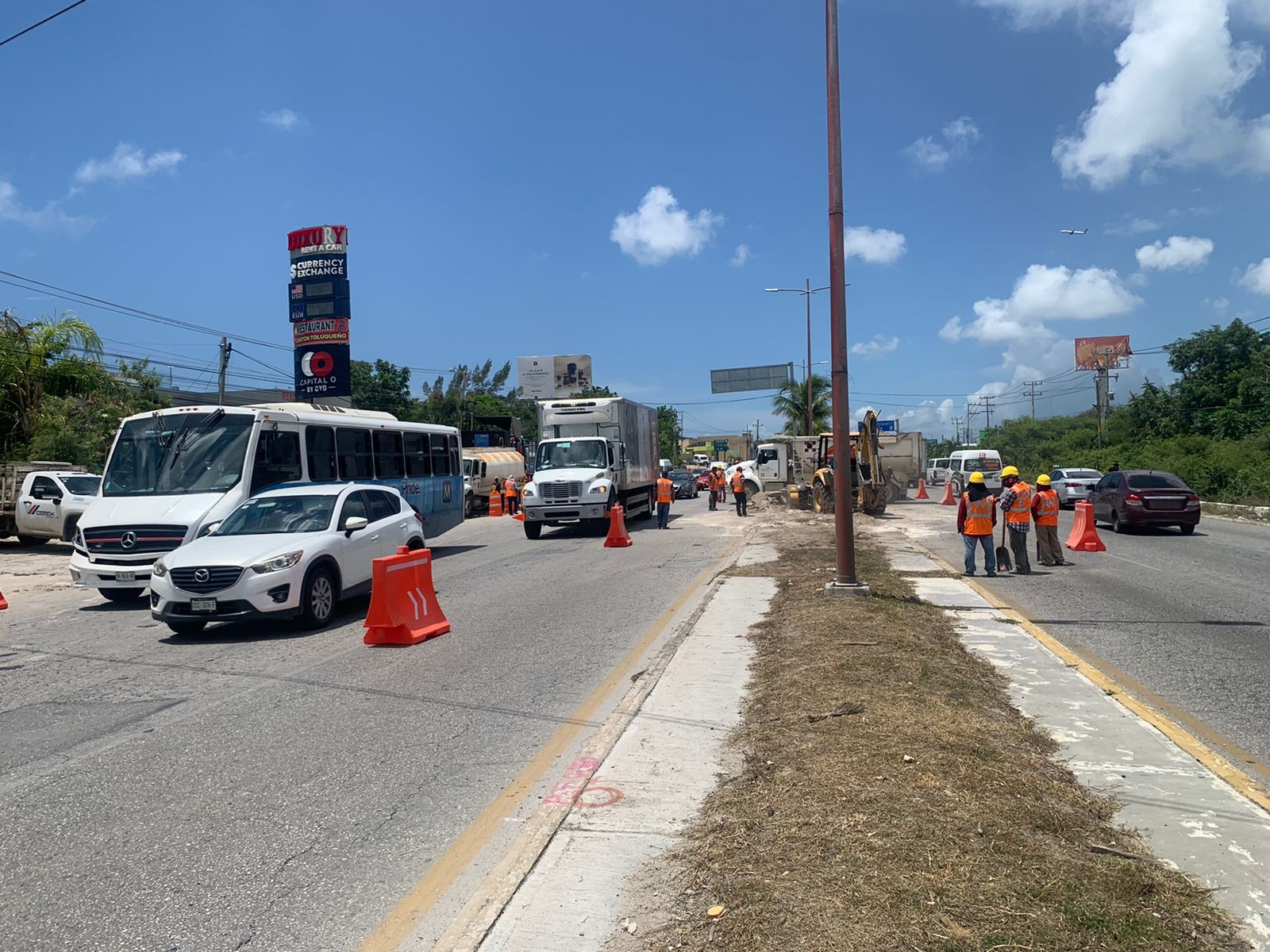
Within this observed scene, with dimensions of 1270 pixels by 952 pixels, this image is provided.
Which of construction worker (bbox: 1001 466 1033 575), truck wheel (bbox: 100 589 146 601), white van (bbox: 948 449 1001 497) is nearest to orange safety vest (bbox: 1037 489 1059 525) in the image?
construction worker (bbox: 1001 466 1033 575)

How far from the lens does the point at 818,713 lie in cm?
609

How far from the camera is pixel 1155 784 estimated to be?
4980 millimetres

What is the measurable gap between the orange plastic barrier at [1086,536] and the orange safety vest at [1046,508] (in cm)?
288

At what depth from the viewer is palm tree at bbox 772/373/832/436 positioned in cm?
5922

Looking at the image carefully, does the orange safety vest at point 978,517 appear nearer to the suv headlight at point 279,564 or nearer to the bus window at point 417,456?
the suv headlight at point 279,564

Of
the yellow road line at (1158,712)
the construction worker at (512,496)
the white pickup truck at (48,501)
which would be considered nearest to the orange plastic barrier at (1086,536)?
the yellow road line at (1158,712)

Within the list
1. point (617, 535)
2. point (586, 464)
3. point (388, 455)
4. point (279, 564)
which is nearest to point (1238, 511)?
point (586, 464)

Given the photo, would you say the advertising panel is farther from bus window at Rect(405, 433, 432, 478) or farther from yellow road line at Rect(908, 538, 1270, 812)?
yellow road line at Rect(908, 538, 1270, 812)

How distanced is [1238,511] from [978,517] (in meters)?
19.3

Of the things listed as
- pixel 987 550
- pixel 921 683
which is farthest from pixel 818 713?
pixel 987 550

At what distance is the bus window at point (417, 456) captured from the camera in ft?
67.1

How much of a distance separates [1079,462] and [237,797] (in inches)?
2371

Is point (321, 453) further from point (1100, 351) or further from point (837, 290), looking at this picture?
point (1100, 351)

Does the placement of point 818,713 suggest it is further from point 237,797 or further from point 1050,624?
point 1050,624
